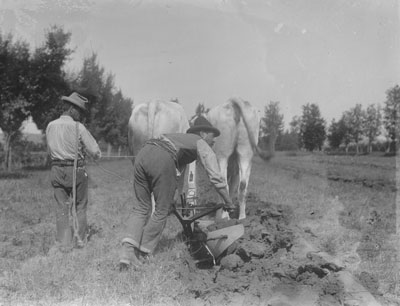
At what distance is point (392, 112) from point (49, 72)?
26373 millimetres

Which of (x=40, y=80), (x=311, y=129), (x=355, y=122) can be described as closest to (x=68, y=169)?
(x=311, y=129)

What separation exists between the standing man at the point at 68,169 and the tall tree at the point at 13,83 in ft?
47.1

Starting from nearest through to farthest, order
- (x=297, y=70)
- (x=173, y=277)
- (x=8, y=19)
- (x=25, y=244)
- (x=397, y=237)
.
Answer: (x=173, y=277) → (x=25, y=244) → (x=397, y=237) → (x=297, y=70) → (x=8, y=19)

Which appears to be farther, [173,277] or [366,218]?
[366,218]

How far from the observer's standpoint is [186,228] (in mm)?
5188

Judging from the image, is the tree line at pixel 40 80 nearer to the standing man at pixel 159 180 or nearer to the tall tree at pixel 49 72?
the tall tree at pixel 49 72

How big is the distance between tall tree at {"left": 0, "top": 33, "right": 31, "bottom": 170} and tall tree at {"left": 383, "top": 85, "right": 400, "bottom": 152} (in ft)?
72.1

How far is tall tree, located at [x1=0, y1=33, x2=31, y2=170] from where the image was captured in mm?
18375

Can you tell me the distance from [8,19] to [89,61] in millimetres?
7044

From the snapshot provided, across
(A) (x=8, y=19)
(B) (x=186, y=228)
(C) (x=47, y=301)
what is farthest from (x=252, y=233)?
(A) (x=8, y=19)

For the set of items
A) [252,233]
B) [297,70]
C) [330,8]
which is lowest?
[252,233]

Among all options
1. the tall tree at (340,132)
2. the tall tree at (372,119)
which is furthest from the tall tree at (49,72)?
the tall tree at (372,119)

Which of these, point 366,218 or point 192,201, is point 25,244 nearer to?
point 192,201

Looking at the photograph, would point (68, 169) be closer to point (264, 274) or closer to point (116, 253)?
point (116, 253)
